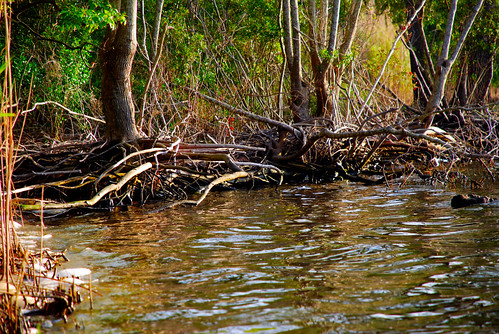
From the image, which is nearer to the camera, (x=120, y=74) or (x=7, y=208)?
(x=7, y=208)

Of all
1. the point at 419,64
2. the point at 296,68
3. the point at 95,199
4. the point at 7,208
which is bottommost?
the point at 95,199

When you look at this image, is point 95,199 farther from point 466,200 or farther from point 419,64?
point 419,64

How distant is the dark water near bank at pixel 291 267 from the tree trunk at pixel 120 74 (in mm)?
1493

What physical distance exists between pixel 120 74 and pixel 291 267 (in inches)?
197

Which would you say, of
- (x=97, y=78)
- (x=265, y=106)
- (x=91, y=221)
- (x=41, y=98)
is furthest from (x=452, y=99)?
(x=91, y=221)

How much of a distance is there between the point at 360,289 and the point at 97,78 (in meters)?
12.7

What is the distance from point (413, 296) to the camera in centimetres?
382

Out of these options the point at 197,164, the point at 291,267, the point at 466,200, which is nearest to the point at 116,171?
the point at 197,164

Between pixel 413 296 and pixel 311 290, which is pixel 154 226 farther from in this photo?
pixel 413 296

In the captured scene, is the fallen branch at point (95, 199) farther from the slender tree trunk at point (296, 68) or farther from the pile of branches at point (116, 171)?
the slender tree trunk at point (296, 68)

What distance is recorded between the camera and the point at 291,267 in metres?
4.66

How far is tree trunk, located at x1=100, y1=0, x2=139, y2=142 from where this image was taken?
8312 mm

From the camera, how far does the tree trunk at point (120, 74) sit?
8312 mm

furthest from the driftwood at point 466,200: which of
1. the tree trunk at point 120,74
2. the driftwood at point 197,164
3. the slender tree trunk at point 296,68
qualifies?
the slender tree trunk at point 296,68
